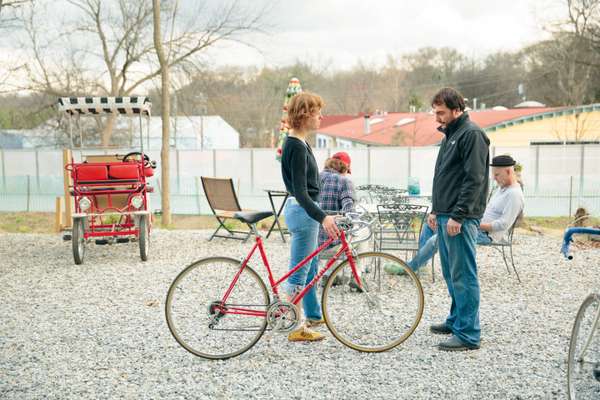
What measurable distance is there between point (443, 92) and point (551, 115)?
22493 mm

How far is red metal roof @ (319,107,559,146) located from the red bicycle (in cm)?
1814

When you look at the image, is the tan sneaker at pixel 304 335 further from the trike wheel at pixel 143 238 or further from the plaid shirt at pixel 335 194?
the trike wheel at pixel 143 238

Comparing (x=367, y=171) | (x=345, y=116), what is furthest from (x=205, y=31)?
(x=345, y=116)

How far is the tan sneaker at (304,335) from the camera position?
4.62 m

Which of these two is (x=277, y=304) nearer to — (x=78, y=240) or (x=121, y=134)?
(x=78, y=240)

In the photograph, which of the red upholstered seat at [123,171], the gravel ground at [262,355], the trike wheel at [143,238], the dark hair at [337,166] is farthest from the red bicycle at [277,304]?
the red upholstered seat at [123,171]

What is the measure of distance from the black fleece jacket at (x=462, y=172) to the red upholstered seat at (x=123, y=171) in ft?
16.8

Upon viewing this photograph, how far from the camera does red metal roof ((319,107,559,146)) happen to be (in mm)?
25453

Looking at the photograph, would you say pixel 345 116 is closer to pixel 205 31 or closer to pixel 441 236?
pixel 205 31

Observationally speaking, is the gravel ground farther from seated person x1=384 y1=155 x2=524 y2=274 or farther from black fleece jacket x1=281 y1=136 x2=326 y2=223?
black fleece jacket x1=281 y1=136 x2=326 y2=223

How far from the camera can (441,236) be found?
4.58 m

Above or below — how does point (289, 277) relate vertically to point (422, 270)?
above

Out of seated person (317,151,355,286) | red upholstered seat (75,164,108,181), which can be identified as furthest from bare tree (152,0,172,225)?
seated person (317,151,355,286)

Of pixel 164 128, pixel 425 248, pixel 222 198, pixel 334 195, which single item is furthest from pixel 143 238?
pixel 164 128
